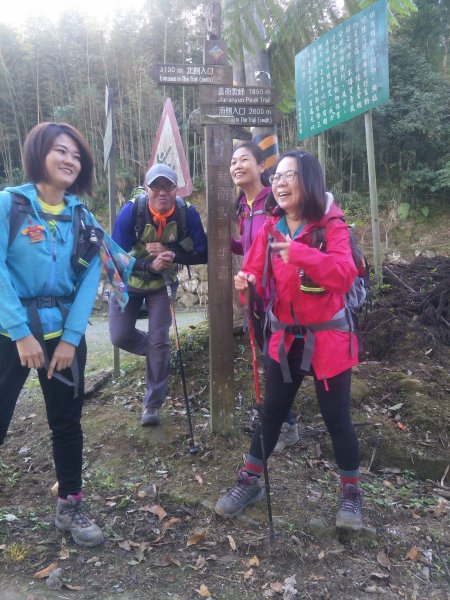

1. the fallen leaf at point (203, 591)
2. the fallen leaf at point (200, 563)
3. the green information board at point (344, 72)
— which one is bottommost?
the fallen leaf at point (203, 591)

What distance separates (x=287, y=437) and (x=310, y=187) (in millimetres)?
2109

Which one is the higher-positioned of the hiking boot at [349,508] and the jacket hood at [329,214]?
the jacket hood at [329,214]

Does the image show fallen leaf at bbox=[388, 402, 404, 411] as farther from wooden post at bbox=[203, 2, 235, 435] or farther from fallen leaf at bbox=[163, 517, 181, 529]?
fallen leaf at bbox=[163, 517, 181, 529]

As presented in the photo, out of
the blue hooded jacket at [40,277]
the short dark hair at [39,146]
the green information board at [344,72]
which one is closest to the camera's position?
the blue hooded jacket at [40,277]

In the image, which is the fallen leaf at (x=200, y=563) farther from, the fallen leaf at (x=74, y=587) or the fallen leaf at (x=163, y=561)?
the fallen leaf at (x=74, y=587)

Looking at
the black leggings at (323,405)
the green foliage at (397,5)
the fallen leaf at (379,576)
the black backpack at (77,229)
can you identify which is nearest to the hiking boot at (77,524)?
the black leggings at (323,405)

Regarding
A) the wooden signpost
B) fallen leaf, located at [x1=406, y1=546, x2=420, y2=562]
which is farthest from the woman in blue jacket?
fallen leaf, located at [x1=406, y1=546, x2=420, y2=562]

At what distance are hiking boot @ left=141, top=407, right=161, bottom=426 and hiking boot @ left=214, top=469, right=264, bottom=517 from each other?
1085mm

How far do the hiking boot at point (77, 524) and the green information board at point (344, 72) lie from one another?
5.13 metres

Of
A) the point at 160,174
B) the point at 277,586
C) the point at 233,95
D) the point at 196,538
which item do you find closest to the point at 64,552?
the point at 196,538

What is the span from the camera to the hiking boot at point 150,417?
3.85 m

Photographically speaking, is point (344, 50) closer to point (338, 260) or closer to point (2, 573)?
point (338, 260)

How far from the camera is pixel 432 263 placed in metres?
6.90

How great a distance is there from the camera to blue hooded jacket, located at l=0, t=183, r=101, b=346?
2.34 m
